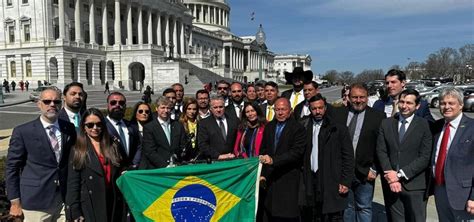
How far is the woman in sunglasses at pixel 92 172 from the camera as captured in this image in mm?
4750

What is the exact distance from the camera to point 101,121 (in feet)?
16.2

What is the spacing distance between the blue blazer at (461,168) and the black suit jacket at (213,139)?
10.6ft

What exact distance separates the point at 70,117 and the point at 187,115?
7.05 feet

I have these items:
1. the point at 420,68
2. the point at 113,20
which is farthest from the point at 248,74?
the point at 420,68

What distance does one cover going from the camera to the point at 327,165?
5.69 meters

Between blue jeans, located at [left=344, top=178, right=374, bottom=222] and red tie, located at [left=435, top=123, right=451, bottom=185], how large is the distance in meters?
1.12

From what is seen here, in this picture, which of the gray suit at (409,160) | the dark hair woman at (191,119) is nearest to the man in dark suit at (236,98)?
the dark hair woman at (191,119)

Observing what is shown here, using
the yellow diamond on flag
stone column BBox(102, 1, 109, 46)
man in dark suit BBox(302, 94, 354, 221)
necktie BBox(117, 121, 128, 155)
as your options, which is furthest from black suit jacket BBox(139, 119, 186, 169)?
stone column BBox(102, 1, 109, 46)

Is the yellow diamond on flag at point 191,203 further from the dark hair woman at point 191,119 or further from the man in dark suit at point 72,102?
the man in dark suit at point 72,102

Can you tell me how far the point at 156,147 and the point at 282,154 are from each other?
6.59ft

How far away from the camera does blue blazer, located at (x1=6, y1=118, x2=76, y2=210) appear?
4.65 meters

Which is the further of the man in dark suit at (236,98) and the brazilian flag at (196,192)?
the man in dark suit at (236,98)

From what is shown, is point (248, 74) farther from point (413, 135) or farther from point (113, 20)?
point (413, 135)

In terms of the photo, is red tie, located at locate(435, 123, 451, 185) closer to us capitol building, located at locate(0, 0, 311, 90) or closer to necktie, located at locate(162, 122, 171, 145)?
necktie, located at locate(162, 122, 171, 145)
